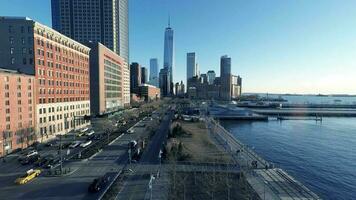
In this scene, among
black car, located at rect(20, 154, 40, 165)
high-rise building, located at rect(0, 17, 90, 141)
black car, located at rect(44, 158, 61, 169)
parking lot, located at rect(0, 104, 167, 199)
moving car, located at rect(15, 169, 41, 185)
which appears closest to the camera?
parking lot, located at rect(0, 104, 167, 199)

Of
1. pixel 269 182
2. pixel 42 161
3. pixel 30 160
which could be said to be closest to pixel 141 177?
pixel 269 182

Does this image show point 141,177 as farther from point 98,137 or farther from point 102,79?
point 102,79

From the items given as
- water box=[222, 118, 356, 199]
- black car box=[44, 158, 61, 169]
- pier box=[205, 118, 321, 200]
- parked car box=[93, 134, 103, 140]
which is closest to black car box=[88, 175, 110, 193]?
black car box=[44, 158, 61, 169]

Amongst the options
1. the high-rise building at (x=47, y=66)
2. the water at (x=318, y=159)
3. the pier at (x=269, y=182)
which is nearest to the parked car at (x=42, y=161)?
the high-rise building at (x=47, y=66)

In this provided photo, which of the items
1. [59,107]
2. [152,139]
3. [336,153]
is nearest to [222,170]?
[152,139]

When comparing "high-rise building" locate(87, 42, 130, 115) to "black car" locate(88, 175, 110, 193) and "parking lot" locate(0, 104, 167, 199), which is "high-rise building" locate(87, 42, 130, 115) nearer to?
"parking lot" locate(0, 104, 167, 199)

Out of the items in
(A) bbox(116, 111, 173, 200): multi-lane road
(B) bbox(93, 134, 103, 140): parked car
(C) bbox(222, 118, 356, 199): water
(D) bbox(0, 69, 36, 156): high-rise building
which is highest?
(D) bbox(0, 69, 36, 156): high-rise building
